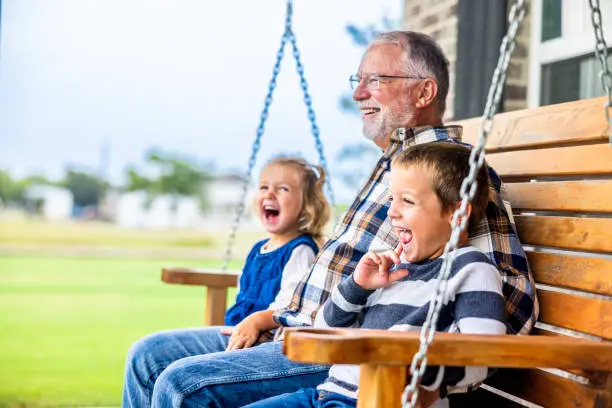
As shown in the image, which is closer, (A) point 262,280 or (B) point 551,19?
(A) point 262,280

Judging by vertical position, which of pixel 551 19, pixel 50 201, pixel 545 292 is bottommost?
pixel 50 201

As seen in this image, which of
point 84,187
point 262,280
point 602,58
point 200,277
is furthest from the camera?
point 84,187

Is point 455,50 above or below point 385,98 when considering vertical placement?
above

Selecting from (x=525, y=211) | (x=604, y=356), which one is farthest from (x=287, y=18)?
(x=604, y=356)

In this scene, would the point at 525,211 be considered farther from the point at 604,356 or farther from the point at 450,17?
the point at 450,17

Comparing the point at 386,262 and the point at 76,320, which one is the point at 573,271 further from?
the point at 76,320

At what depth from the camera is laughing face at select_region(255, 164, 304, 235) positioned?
263 centimetres

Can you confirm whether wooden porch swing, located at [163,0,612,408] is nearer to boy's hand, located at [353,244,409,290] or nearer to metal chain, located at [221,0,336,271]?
boy's hand, located at [353,244,409,290]

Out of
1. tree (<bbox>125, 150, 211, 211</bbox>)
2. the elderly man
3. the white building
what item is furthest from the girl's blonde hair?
tree (<bbox>125, 150, 211, 211</bbox>)

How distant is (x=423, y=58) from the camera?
238 cm

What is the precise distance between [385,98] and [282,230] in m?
0.57

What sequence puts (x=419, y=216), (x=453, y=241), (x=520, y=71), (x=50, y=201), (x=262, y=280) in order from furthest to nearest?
(x=50, y=201)
(x=520, y=71)
(x=262, y=280)
(x=419, y=216)
(x=453, y=241)

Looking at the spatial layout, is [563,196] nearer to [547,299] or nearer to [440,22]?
[547,299]

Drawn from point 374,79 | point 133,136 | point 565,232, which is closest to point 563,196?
point 565,232
